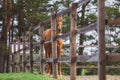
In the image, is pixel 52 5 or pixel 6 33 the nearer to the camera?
pixel 6 33

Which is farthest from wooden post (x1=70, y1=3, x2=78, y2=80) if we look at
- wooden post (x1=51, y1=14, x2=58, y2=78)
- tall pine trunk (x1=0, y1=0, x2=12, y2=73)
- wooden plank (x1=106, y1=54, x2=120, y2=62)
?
tall pine trunk (x1=0, y1=0, x2=12, y2=73)

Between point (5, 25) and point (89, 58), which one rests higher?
point (5, 25)

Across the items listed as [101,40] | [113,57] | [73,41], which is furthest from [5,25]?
[113,57]

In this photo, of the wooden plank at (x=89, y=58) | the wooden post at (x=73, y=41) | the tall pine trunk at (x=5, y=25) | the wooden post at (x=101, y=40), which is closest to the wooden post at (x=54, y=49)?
the wooden post at (x=73, y=41)

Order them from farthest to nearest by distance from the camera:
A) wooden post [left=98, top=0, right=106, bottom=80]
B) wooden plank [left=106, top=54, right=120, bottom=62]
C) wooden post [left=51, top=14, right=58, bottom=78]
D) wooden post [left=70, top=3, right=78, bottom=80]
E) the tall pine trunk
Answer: the tall pine trunk → wooden post [left=51, top=14, right=58, bottom=78] → wooden post [left=70, top=3, right=78, bottom=80] → wooden post [left=98, top=0, right=106, bottom=80] → wooden plank [left=106, top=54, right=120, bottom=62]

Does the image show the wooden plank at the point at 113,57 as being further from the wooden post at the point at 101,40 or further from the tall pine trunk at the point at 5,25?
the tall pine trunk at the point at 5,25

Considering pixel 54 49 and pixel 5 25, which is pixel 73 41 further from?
pixel 5 25

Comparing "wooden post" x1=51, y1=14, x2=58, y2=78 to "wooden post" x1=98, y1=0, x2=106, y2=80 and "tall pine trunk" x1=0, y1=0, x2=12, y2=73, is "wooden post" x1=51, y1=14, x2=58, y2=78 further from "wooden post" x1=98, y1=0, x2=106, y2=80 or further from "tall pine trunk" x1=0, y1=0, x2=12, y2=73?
"tall pine trunk" x1=0, y1=0, x2=12, y2=73

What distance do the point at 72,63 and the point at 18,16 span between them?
11.1m

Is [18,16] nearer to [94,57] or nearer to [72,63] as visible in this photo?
[72,63]

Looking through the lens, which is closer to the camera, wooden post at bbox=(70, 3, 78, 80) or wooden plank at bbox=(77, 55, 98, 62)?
wooden plank at bbox=(77, 55, 98, 62)

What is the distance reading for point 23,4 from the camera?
1744 cm

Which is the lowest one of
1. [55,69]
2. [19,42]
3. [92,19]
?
[55,69]

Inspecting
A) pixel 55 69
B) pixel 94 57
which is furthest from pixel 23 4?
pixel 94 57
